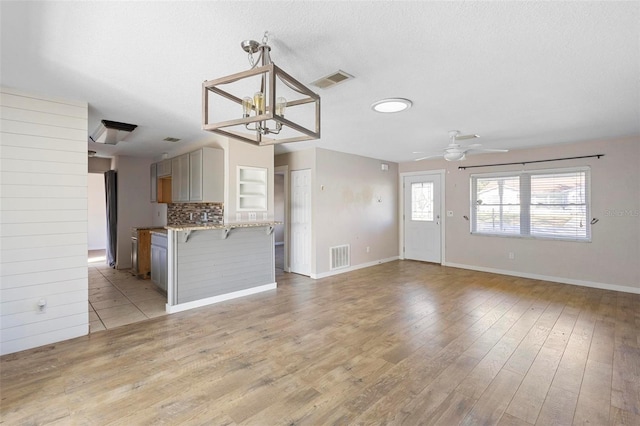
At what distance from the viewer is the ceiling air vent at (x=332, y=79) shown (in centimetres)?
246

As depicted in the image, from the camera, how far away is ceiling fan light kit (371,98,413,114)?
305 centimetres

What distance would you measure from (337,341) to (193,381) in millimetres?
1302

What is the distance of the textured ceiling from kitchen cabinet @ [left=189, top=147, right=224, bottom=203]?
0.90 meters

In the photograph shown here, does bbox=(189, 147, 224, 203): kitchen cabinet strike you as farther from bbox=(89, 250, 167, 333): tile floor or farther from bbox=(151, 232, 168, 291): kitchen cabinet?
bbox=(89, 250, 167, 333): tile floor

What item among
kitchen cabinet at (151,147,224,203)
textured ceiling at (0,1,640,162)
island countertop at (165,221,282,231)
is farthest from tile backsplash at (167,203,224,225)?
textured ceiling at (0,1,640,162)

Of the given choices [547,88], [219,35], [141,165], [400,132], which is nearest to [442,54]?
[547,88]

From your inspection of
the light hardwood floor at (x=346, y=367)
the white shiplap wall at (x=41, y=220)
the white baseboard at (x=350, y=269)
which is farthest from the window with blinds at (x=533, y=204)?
the white shiplap wall at (x=41, y=220)

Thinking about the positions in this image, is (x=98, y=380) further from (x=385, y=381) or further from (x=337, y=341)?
(x=385, y=381)

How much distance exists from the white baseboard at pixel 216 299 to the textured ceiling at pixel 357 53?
92.4 inches

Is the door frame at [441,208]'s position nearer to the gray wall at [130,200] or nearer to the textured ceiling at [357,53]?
the textured ceiling at [357,53]

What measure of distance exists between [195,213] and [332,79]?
13.1ft

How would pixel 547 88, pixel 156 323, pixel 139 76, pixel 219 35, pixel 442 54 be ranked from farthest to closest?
pixel 156 323 < pixel 547 88 < pixel 139 76 < pixel 442 54 < pixel 219 35

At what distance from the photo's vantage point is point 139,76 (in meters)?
2.54

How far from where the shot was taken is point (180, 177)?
511 centimetres
